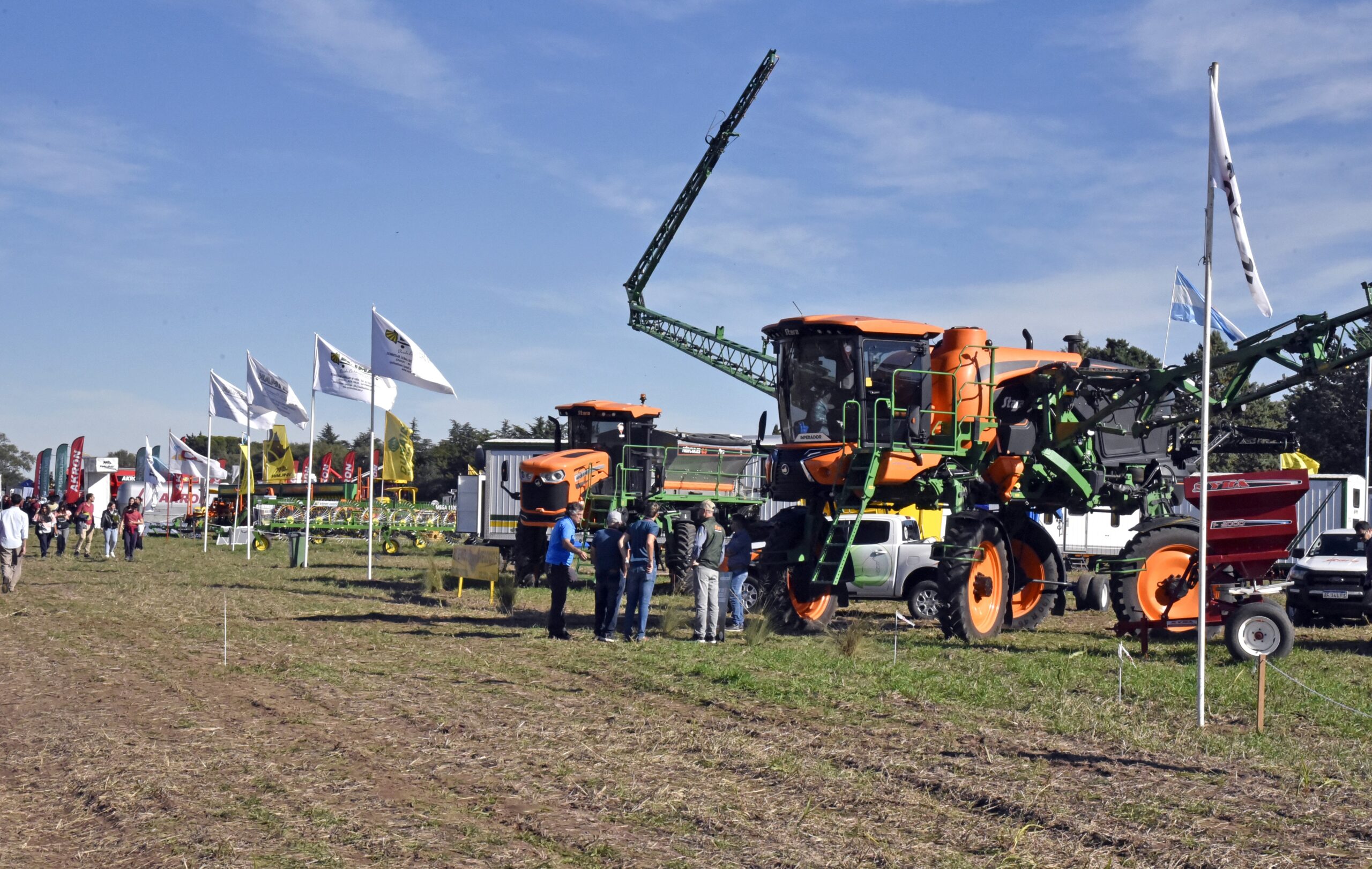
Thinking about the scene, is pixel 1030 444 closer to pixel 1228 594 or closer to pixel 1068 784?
pixel 1228 594

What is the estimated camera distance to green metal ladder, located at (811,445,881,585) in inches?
597

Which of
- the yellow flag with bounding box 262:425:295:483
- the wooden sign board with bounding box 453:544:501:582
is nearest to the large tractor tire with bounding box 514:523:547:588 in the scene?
the wooden sign board with bounding box 453:544:501:582

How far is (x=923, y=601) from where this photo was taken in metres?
18.5

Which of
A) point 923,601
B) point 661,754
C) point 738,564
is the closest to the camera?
point 661,754

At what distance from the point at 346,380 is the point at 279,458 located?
69.6ft

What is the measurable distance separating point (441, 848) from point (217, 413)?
1203 inches

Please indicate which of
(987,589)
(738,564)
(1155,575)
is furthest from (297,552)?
(1155,575)

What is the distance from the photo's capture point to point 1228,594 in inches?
512

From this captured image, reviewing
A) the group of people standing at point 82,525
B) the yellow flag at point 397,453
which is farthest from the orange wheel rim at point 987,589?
the group of people standing at point 82,525

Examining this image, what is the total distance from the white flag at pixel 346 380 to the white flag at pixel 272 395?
559cm

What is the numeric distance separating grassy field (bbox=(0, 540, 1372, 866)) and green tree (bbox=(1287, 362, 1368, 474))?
37.4 m

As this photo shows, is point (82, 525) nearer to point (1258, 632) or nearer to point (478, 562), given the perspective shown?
point (478, 562)

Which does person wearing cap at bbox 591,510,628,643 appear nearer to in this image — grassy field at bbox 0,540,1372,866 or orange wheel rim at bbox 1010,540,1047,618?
grassy field at bbox 0,540,1372,866

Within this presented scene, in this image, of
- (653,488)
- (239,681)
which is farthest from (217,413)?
(239,681)
